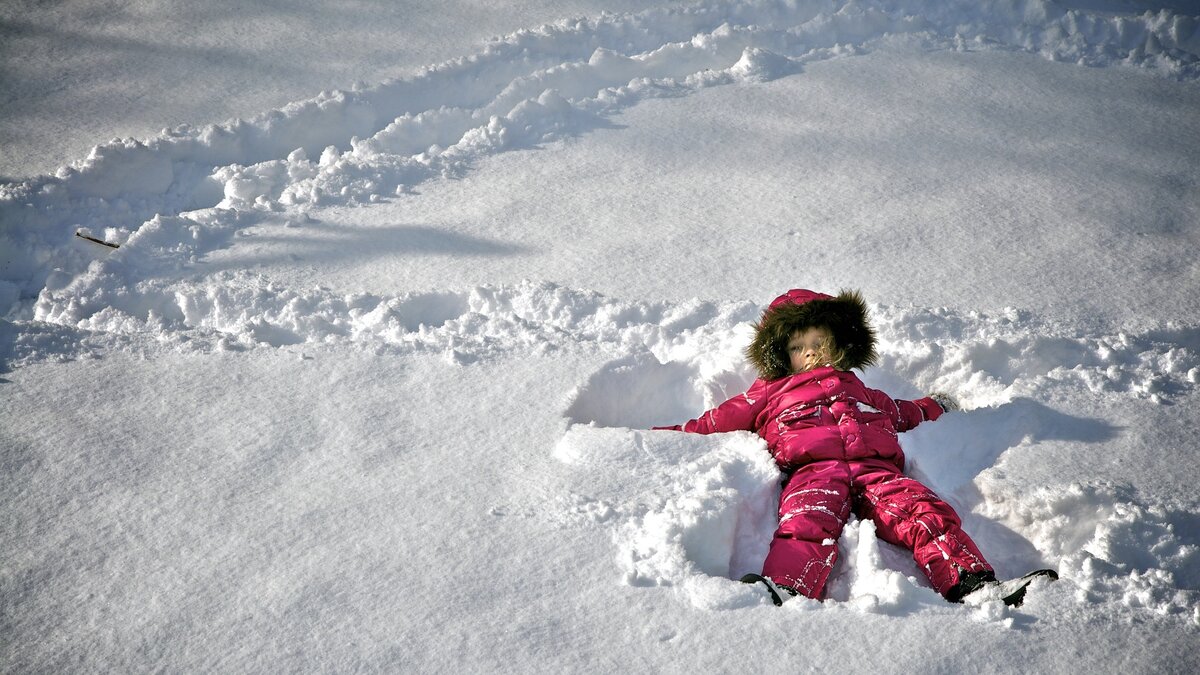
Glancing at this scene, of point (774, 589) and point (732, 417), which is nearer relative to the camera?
point (774, 589)

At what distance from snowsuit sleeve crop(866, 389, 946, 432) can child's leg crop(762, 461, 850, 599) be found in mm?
273

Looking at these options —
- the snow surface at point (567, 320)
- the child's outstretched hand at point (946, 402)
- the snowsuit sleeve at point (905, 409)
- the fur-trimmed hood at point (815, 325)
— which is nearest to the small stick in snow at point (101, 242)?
the snow surface at point (567, 320)

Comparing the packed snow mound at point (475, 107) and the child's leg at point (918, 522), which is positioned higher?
the packed snow mound at point (475, 107)

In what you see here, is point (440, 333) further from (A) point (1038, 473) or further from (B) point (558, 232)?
(A) point (1038, 473)

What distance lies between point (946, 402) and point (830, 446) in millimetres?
488

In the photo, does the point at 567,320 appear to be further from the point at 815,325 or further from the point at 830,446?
the point at 830,446

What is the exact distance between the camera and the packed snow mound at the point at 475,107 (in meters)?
3.39

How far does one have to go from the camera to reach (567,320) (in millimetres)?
2826

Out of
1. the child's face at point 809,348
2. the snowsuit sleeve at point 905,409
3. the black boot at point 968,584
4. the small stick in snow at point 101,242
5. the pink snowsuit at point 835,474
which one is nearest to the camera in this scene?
the black boot at point 968,584

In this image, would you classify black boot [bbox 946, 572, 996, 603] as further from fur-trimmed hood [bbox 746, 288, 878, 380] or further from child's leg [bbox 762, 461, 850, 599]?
fur-trimmed hood [bbox 746, 288, 878, 380]

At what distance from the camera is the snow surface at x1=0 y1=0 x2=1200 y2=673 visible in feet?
5.68

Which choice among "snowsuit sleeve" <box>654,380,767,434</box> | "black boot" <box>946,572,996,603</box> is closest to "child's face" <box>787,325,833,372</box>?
"snowsuit sleeve" <box>654,380,767,434</box>

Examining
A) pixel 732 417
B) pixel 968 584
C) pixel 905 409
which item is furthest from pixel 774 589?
pixel 905 409

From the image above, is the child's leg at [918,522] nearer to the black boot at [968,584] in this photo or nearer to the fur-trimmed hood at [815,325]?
the black boot at [968,584]
